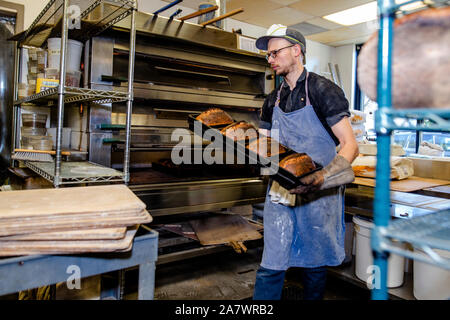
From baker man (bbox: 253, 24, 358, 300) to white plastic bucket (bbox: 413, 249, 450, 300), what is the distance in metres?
0.61

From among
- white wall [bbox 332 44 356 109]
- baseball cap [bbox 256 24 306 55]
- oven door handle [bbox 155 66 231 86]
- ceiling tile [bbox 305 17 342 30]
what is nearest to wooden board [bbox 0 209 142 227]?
baseball cap [bbox 256 24 306 55]

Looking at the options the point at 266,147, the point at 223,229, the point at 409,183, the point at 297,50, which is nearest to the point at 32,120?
the point at 223,229

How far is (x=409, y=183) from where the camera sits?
8.68 ft

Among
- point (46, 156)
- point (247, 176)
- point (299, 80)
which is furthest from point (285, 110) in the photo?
point (46, 156)

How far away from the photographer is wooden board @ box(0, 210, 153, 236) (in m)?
0.96

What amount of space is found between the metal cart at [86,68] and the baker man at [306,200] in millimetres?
938

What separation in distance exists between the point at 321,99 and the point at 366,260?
54.8 inches

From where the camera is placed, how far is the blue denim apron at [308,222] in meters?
1.91

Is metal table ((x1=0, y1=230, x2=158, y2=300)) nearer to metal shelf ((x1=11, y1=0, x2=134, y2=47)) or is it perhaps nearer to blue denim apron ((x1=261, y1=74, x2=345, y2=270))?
blue denim apron ((x1=261, y1=74, x2=345, y2=270))

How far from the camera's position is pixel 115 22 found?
7.12 ft

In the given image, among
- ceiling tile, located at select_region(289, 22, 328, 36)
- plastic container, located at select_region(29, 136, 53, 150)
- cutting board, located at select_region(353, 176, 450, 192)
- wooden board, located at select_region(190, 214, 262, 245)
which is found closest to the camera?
plastic container, located at select_region(29, 136, 53, 150)

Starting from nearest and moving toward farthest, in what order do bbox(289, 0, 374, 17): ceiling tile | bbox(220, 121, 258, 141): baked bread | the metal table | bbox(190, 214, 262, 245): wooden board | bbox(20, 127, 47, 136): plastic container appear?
the metal table, bbox(220, 121, 258, 141): baked bread, bbox(20, 127, 47, 136): plastic container, bbox(190, 214, 262, 245): wooden board, bbox(289, 0, 374, 17): ceiling tile

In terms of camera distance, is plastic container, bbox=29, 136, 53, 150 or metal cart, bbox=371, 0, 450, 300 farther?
plastic container, bbox=29, 136, 53, 150

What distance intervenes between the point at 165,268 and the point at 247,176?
1162 mm
